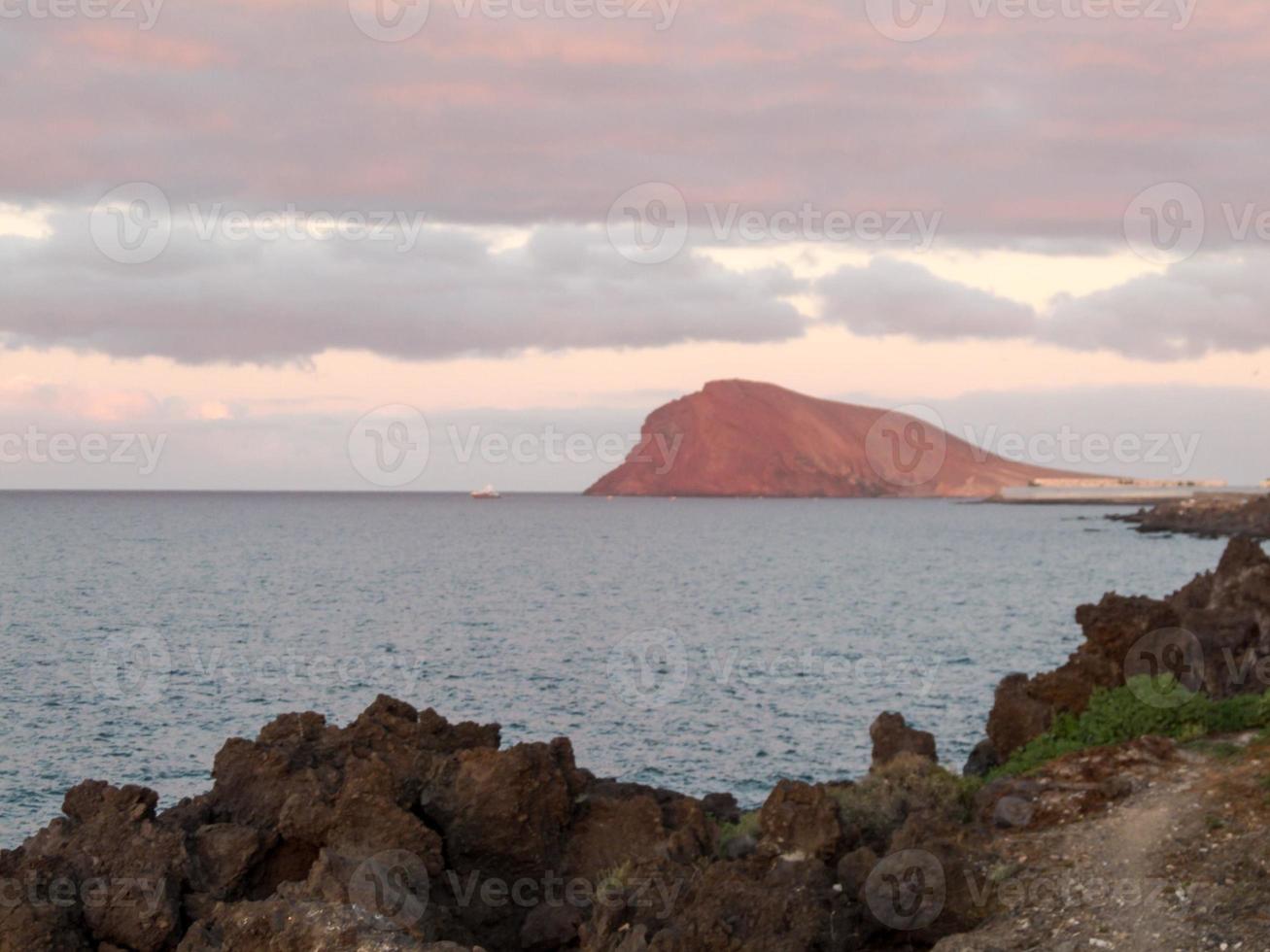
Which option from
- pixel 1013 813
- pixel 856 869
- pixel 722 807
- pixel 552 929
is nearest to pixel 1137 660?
pixel 1013 813

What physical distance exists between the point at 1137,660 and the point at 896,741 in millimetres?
4502

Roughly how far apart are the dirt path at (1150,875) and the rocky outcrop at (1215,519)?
137 metres

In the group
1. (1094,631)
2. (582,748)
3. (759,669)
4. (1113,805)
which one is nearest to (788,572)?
(759,669)

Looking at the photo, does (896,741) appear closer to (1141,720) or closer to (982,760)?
(982,760)

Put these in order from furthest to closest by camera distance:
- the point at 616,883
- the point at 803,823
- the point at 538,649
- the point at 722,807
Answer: the point at 538,649 < the point at 722,807 < the point at 803,823 < the point at 616,883

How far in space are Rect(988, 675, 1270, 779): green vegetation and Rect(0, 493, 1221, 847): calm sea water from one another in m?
10.9

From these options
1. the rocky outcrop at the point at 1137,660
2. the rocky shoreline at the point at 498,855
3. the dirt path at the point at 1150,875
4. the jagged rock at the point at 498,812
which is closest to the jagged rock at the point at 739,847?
the rocky shoreline at the point at 498,855

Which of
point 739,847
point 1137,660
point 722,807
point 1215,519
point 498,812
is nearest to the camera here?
point 498,812

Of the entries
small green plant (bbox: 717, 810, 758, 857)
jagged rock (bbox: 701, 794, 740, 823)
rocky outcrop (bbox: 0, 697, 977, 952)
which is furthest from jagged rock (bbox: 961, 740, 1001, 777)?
rocky outcrop (bbox: 0, 697, 977, 952)

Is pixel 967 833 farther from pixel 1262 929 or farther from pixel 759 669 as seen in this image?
pixel 759 669

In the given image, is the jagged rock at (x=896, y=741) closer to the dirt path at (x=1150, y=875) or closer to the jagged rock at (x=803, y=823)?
the dirt path at (x=1150, y=875)

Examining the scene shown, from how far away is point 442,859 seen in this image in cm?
1534

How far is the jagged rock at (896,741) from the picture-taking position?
23.0 meters

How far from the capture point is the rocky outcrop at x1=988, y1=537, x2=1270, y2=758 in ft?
72.6
